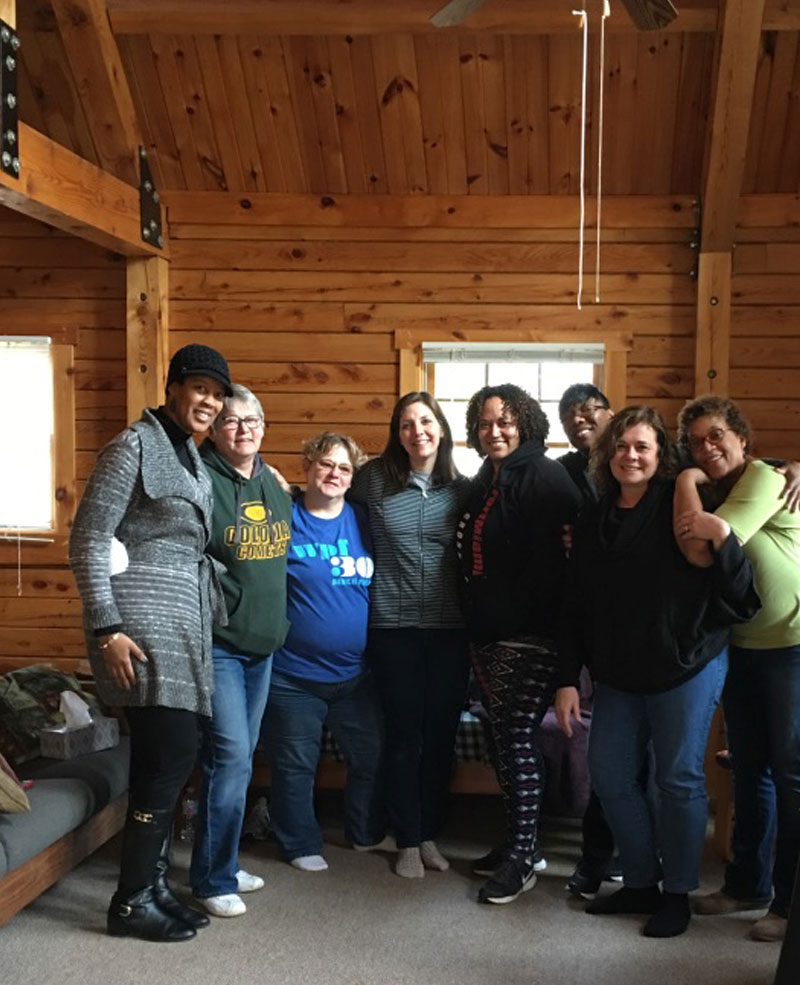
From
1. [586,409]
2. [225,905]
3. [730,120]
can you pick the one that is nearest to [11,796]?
[225,905]

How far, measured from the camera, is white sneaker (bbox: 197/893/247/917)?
320 centimetres

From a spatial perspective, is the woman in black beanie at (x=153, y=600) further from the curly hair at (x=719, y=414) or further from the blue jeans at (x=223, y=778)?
the curly hair at (x=719, y=414)

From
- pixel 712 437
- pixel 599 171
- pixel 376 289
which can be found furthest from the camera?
pixel 376 289

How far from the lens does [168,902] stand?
10.2 ft

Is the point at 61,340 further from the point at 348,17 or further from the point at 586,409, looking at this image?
the point at 586,409

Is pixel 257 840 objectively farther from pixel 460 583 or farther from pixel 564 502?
pixel 564 502

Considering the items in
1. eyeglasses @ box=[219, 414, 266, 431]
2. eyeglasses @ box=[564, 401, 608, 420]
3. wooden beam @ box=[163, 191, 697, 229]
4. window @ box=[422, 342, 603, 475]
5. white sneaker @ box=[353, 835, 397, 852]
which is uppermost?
wooden beam @ box=[163, 191, 697, 229]

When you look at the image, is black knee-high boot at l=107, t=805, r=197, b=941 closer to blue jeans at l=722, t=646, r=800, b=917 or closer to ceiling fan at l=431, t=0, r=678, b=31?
blue jeans at l=722, t=646, r=800, b=917

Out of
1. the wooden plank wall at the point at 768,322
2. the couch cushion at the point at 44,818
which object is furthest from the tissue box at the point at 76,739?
the wooden plank wall at the point at 768,322

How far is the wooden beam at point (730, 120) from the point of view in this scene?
431cm

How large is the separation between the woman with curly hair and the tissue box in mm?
1472

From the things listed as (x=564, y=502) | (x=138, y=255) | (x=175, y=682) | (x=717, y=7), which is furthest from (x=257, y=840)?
(x=717, y=7)

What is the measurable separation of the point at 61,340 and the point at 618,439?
11.3 ft

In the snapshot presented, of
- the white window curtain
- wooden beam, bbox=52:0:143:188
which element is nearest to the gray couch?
the white window curtain
